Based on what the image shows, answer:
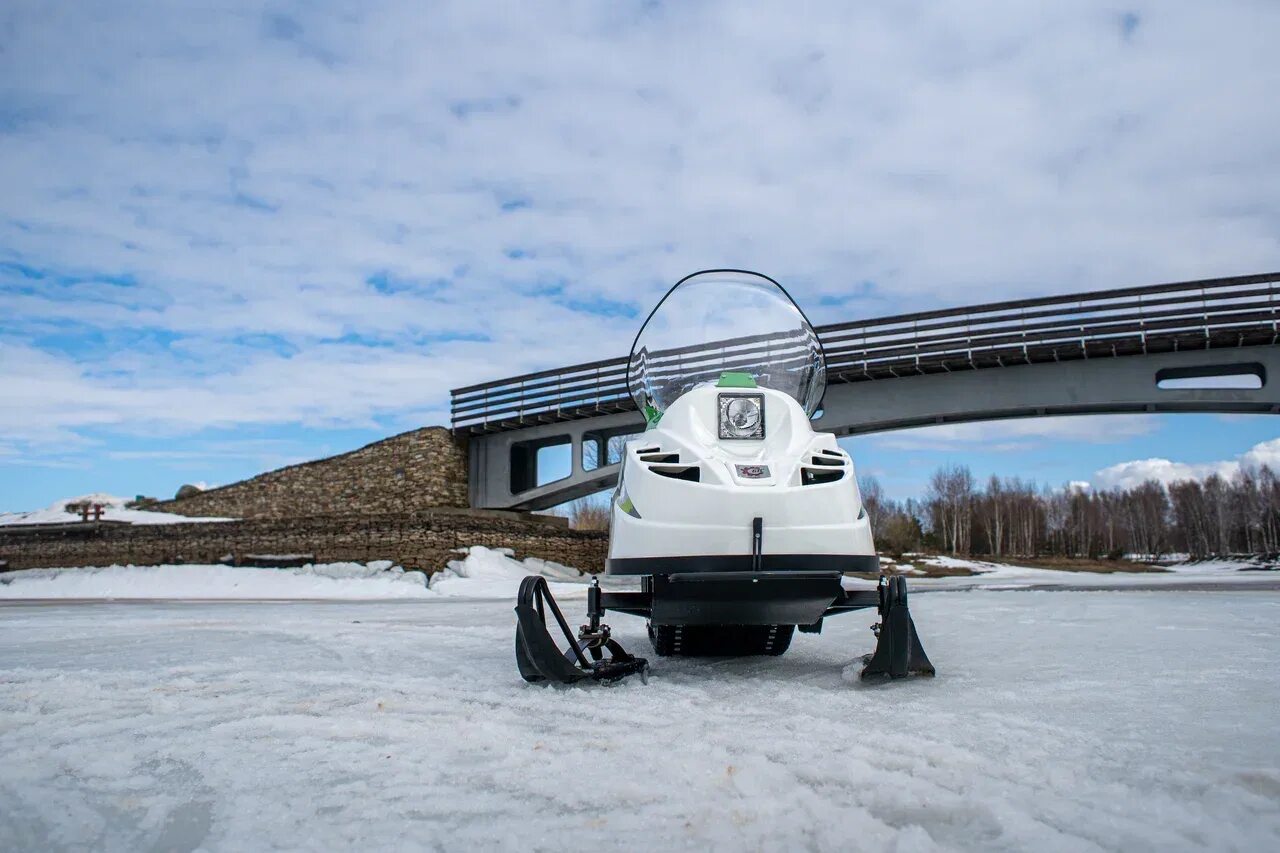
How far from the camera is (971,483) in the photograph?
77875 mm

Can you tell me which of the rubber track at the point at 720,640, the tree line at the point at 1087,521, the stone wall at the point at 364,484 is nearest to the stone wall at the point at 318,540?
the stone wall at the point at 364,484

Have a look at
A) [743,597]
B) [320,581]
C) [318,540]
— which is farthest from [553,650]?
[318,540]

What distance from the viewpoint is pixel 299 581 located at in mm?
20656

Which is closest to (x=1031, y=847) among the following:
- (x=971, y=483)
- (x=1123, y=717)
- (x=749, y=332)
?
(x=1123, y=717)

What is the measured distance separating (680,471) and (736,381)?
69 cm

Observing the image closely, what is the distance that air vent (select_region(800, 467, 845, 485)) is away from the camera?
148 inches

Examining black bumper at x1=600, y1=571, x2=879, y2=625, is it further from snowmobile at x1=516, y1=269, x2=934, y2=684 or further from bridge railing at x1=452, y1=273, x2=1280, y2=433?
bridge railing at x1=452, y1=273, x2=1280, y2=433

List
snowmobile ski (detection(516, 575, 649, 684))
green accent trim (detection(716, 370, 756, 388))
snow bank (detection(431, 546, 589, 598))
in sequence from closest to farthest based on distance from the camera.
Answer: snowmobile ski (detection(516, 575, 649, 684)) < green accent trim (detection(716, 370, 756, 388)) < snow bank (detection(431, 546, 589, 598))

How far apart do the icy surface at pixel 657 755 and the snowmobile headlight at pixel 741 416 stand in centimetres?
115

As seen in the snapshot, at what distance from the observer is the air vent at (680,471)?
3.72 metres

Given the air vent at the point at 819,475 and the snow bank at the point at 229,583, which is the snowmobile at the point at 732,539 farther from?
the snow bank at the point at 229,583

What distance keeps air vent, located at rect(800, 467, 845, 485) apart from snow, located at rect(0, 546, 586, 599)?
1532cm

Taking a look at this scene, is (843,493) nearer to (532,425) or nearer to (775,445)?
(775,445)

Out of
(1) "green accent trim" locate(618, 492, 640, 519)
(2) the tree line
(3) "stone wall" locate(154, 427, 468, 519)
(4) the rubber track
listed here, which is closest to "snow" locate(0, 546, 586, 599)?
(3) "stone wall" locate(154, 427, 468, 519)
